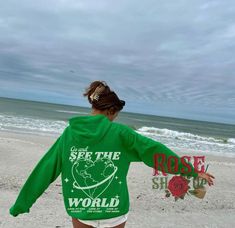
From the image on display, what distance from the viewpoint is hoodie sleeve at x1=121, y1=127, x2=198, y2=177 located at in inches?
77.8

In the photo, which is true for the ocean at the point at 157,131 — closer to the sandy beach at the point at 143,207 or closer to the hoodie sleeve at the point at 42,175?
the sandy beach at the point at 143,207

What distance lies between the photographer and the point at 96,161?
2.00 metres

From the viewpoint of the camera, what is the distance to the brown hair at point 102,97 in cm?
200

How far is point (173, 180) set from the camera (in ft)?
9.18

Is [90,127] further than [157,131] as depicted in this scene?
No

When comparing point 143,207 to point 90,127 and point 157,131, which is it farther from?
point 157,131

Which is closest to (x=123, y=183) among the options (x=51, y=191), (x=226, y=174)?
(x=51, y=191)

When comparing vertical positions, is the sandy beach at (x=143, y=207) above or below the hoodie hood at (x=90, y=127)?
below

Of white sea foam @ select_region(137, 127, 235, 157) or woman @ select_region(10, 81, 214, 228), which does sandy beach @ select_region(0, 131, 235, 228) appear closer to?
woman @ select_region(10, 81, 214, 228)
